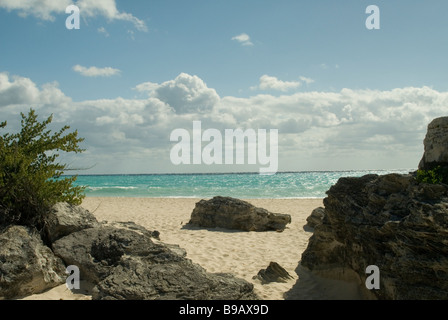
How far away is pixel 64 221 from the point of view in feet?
23.3

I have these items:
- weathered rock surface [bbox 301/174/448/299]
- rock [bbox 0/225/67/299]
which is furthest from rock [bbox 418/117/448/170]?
rock [bbox 0/225/67/299]

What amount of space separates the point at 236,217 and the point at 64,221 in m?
8.04

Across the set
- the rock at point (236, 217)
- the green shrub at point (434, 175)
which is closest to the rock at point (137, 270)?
the green shrub at point (434, 175)

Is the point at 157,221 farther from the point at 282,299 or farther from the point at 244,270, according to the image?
the point at 282,299

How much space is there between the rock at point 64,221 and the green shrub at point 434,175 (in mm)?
6678

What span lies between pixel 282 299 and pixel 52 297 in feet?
13.9

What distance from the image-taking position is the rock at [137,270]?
207 inches

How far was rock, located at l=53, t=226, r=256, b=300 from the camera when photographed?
207 inches

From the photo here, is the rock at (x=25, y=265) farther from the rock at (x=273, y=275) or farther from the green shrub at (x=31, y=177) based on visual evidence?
the rock at (x=273, y=275)

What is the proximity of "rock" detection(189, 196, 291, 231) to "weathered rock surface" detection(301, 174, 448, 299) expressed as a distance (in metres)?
6.56

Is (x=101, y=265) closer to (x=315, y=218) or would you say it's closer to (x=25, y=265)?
(x=25, y=265)

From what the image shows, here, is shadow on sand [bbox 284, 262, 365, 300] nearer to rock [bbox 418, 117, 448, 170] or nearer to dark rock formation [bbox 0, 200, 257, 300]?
dark rock formation [bbox 0, 200, 257, 300]

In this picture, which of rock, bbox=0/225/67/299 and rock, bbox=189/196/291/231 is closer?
rock, bbox=0/225/67/299
